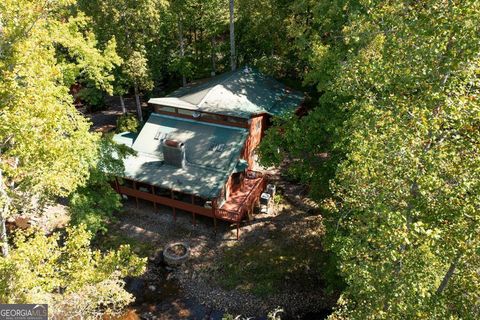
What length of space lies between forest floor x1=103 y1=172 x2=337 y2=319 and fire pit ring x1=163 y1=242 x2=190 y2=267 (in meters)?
0.39

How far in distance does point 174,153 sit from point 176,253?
612 cm

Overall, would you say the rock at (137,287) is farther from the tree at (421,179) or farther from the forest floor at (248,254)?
the tree at (421,179)

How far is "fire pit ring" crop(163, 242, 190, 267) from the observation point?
20375 millimetres

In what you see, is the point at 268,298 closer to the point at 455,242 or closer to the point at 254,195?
the point at 254,195

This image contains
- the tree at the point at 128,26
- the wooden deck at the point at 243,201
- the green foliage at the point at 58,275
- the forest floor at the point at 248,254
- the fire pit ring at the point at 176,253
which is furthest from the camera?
the tree at the point at 128,26

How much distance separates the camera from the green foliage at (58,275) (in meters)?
10.1

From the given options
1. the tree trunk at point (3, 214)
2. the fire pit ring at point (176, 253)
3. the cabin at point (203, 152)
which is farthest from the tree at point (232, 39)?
the tree trunk at point (3, 214)

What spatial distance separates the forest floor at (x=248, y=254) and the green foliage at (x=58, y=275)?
21.5 feet

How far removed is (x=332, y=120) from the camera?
17.8 m

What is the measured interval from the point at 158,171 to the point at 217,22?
15235 mm

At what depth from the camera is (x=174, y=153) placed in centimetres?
2298

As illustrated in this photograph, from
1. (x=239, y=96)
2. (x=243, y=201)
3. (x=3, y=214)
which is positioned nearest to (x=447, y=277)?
(x=3, y=214)

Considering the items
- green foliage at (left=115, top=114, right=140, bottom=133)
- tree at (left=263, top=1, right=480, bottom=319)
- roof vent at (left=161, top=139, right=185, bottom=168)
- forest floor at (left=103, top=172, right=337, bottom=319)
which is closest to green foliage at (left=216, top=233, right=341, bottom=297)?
forest floor at (left=103, top=172, right=337, bottom=319)

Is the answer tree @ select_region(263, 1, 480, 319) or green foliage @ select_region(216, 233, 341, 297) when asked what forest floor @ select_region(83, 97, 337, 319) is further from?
tree @ select_region(263, 1, 480, 319)
